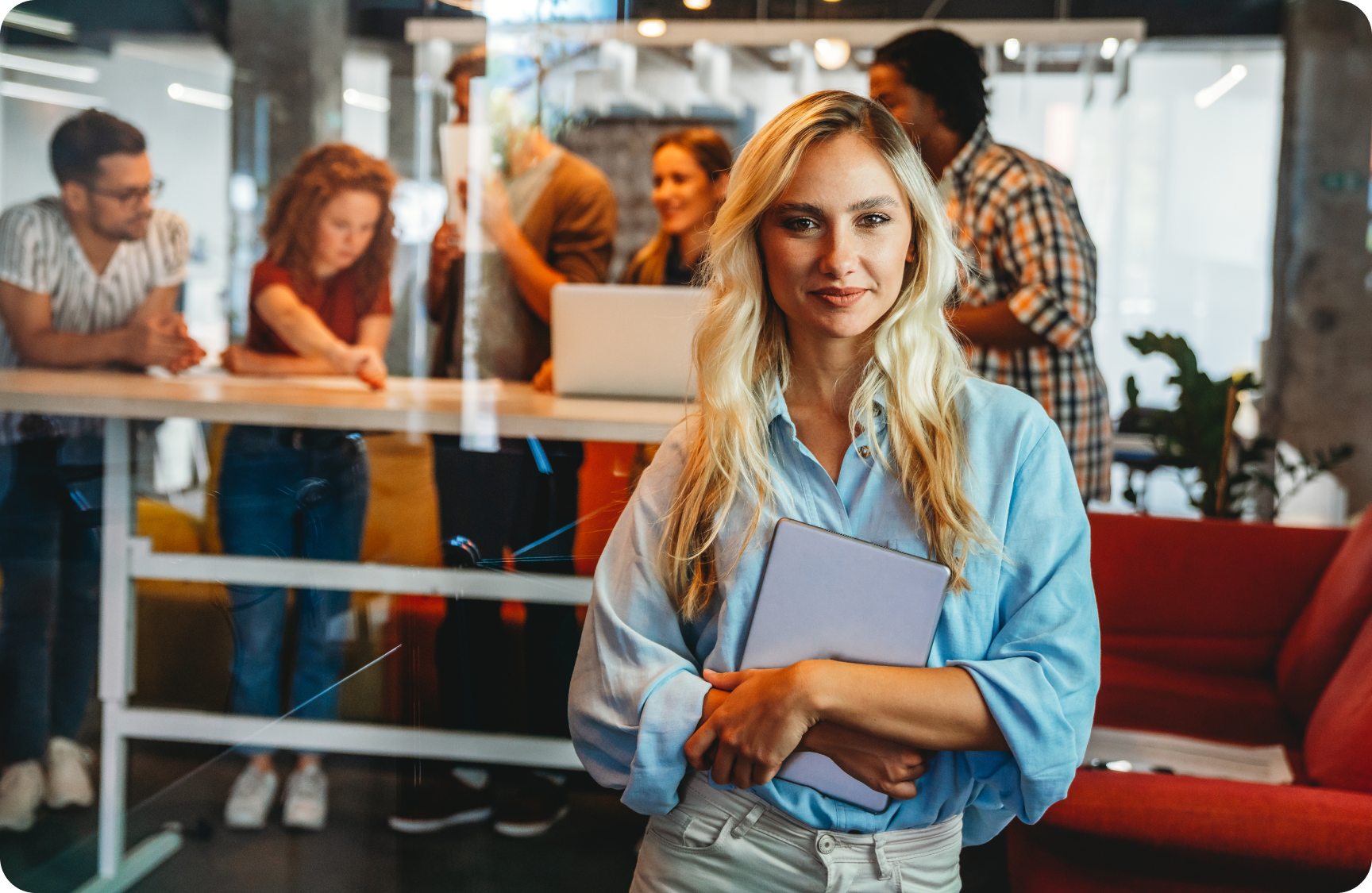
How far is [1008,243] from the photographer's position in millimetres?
2201

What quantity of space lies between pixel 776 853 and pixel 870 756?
0.14 m

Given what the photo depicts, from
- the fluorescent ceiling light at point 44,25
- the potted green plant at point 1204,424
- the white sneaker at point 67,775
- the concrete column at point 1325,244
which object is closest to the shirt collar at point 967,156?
the potted green plant at point 1204,424

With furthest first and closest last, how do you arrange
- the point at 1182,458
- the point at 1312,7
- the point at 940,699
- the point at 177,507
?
the point at 1312,7
the point at 1182,458
the point at 177,507
the point at 940,699

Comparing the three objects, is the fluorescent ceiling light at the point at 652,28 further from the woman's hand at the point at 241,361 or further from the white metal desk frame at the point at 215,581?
the white metal desk frame at the point at 215,581

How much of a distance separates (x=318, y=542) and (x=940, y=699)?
1.38m

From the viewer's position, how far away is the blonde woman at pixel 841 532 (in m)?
0.87

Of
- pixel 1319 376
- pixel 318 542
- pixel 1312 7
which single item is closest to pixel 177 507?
pixel 318 542

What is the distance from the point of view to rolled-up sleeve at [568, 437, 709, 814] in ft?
2.97

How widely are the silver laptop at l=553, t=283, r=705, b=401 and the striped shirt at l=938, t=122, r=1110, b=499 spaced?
0.57m

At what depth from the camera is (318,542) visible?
6.32 feet

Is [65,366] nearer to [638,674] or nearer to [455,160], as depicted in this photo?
[455,160]

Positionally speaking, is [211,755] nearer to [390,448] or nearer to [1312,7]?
[390,448]

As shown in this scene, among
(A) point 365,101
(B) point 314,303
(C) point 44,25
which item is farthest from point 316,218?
(C) point 44,25

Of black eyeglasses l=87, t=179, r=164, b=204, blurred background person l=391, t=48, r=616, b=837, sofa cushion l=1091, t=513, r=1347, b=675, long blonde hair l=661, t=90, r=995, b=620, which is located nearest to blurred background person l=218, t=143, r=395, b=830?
blurred background person l=391, t=48, r=616, b=837
